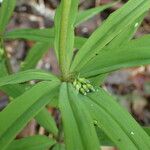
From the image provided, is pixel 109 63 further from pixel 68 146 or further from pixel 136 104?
pixel 136 104

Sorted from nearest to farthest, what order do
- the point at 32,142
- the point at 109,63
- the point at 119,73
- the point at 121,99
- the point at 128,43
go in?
1. the point at 109,63
2. the point at 128,43
3. the point at 32,142
4. the point at 121,99
5. the point at 119,73

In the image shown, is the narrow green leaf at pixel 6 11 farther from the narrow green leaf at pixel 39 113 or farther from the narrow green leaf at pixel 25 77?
the narrow green leaf at pixel 25 77

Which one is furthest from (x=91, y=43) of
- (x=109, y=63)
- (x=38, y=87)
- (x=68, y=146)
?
(x=68, y=146)

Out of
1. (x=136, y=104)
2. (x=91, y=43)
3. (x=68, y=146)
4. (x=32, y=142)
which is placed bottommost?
(x=68, y=146)

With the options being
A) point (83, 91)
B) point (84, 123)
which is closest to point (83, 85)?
point (83, 91)

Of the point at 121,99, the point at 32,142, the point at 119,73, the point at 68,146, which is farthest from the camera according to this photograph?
the point at 119,73

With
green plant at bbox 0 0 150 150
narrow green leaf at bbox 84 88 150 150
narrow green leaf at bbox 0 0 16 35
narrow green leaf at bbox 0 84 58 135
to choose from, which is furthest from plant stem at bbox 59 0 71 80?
narrow green leaf at bbox 0 0 16 35

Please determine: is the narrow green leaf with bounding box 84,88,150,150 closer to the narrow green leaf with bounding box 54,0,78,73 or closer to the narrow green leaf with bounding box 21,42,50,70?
the narrow green leaf with bounding box 54,0,78,73
